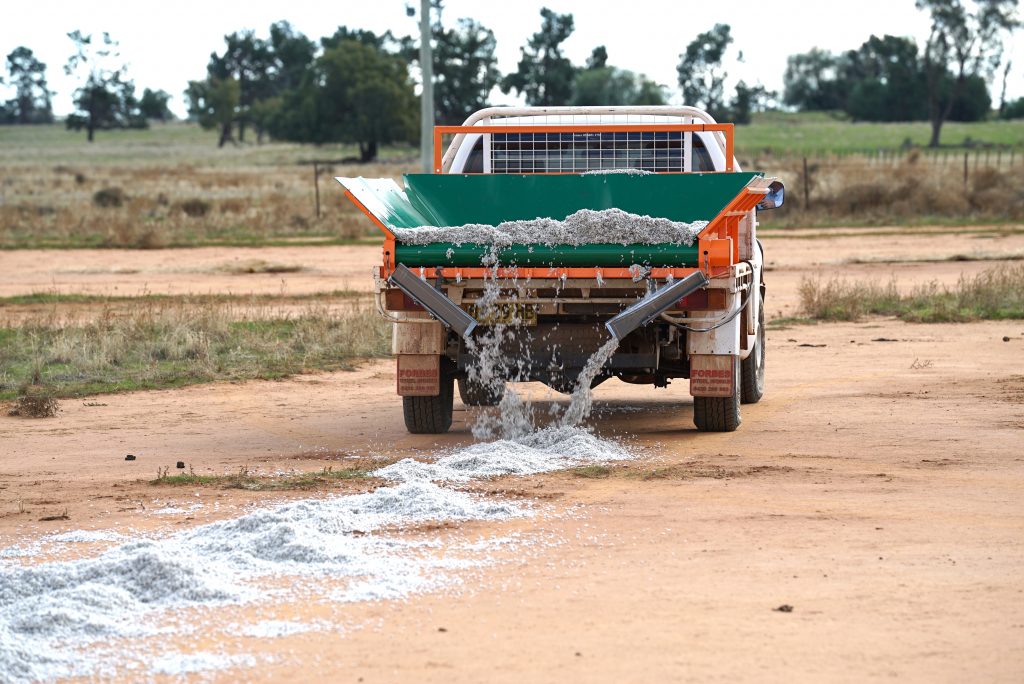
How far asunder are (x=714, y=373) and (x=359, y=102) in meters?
76.6

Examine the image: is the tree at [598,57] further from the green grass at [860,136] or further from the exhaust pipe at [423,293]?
the exhaust pipe at [423,293]

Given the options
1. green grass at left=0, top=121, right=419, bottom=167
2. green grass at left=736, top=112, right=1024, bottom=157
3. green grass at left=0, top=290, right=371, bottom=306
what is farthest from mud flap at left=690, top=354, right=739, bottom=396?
green grass at left=0, top=121, right=419, bottom=167

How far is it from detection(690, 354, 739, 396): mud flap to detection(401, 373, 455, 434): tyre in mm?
1752

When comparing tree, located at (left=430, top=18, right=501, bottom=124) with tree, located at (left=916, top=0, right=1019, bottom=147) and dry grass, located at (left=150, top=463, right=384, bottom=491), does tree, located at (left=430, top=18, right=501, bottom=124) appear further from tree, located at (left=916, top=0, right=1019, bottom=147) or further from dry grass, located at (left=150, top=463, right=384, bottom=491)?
dry grass, located at (left=150, top=463, right=384, bottom=491)

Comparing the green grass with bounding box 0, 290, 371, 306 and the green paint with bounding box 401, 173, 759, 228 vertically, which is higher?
the green paint with bounding box 401, 173, 759, 228

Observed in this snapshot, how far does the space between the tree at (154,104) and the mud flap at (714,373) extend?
140282 mm

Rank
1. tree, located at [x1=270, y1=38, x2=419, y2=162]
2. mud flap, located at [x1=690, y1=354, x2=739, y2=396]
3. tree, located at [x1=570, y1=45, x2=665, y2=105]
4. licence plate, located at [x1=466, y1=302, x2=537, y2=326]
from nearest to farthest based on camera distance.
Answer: licence plate, located at [x1=466, y1=302, x2=537, y2=326]
mud flap, located at [x1=690, y1=354, x2=739, y2=396]
tree, located at [x1=270, y1=38, x2=419, y2=162]
tree, located at [x1=570, y1=45, x2=665, y2=105]

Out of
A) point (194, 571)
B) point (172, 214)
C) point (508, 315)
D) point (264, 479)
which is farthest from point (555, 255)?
point (172, 214)

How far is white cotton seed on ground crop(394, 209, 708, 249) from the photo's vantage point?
926 cm

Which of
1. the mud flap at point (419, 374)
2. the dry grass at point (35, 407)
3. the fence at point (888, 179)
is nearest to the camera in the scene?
the mud flap at point (419, 374)

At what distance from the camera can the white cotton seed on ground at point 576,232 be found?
9.26 m

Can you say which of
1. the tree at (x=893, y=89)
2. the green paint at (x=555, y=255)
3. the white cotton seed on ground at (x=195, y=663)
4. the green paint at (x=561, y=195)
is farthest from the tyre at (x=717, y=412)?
the tree at (x=893, y=89)

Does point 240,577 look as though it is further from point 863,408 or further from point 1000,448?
point 863,408

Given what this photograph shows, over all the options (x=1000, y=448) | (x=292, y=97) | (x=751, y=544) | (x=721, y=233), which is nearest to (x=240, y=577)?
(x=751, y=544)
